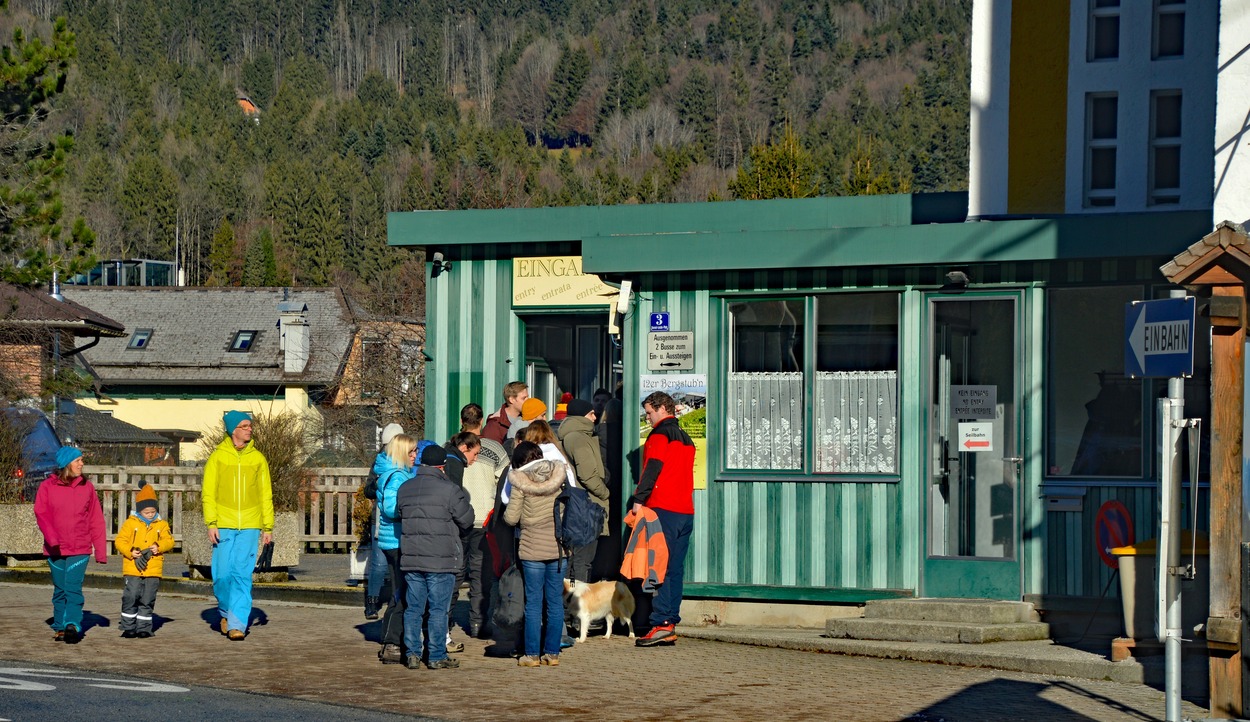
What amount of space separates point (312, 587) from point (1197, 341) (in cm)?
898

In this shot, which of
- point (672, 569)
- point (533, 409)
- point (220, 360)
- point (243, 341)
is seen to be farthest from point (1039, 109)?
point (243, 341)

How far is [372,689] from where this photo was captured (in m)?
10.5

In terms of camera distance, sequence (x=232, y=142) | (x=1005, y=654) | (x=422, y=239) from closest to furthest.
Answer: (x=1005, y=654) → (x=422, y=239) → (x=232, y=142)

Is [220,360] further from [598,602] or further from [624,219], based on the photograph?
[598,602]

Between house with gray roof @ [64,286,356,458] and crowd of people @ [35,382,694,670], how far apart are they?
45.2 m

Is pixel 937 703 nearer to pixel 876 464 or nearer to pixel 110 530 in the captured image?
pixel 876 464

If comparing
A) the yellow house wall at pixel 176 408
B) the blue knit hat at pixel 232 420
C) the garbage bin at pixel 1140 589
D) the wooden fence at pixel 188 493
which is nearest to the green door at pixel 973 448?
the garbage bin at pixel 1140 589

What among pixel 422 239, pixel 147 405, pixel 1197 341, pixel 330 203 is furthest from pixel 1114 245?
pixel 330 203

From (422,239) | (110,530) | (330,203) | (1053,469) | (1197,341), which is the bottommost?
(110,530)

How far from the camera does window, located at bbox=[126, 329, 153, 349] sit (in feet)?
206

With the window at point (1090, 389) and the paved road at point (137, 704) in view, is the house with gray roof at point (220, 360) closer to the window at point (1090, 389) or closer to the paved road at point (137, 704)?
the window at point (1090, 389)

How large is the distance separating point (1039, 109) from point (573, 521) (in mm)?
7548

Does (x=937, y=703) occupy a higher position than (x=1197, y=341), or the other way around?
(x=1197, y=341)

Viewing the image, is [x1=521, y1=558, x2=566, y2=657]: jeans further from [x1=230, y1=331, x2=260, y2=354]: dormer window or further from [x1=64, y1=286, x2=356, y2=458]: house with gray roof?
[x1=230, y1=331, x2=260, y2=354]: dormer window
